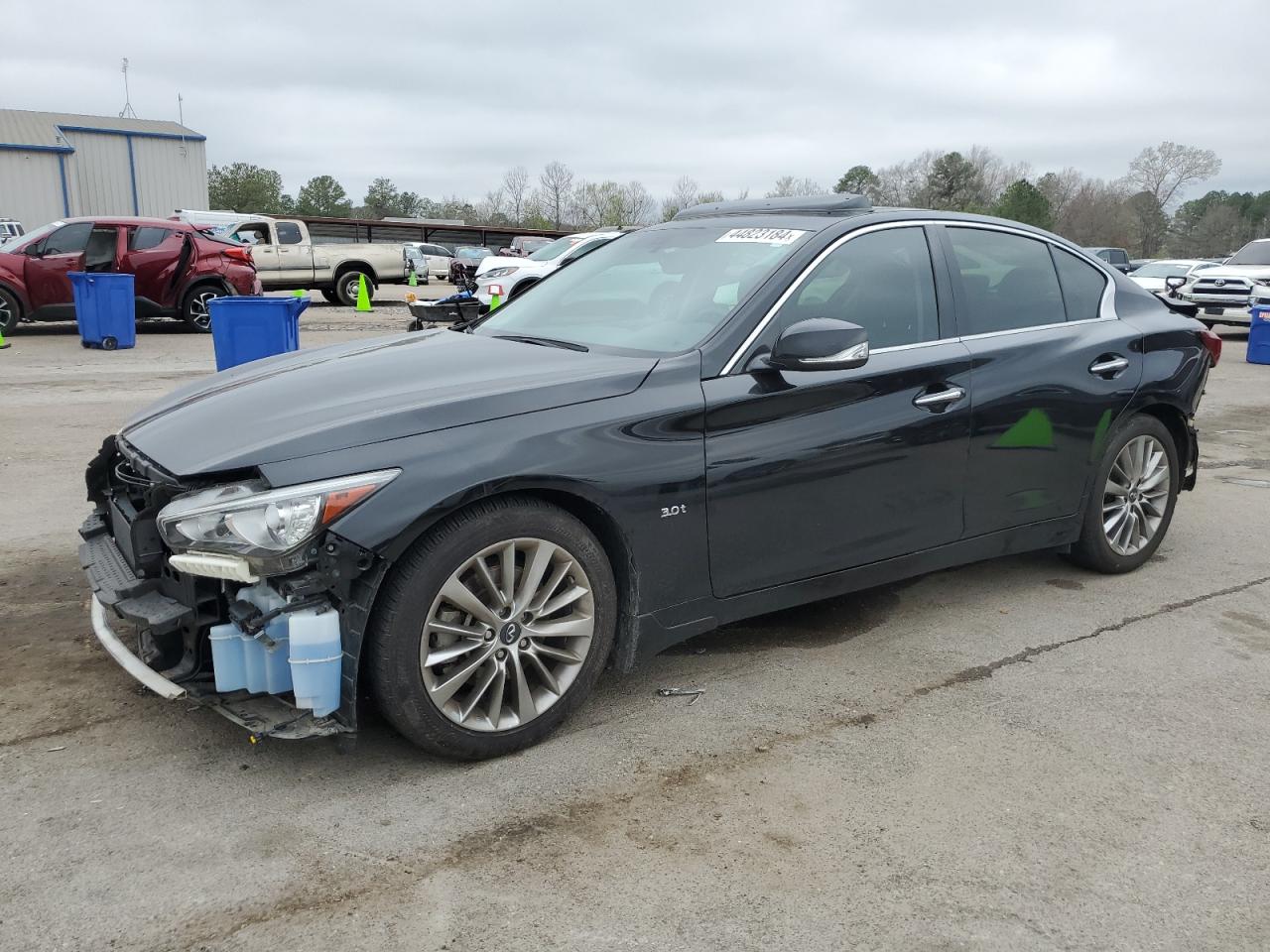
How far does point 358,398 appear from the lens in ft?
10.4

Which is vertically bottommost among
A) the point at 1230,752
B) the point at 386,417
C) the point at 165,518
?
the point at 1230,752

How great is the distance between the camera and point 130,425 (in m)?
3.56

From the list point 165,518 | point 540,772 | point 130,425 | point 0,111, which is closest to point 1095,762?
point 540,772

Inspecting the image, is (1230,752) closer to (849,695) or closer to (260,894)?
(849,695)

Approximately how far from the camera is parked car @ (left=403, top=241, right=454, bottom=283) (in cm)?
3775

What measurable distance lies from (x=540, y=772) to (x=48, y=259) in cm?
1486

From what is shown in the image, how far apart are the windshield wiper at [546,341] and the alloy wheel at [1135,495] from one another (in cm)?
261

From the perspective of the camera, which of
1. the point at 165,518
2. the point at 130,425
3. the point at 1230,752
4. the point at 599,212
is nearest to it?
the point at 165,518

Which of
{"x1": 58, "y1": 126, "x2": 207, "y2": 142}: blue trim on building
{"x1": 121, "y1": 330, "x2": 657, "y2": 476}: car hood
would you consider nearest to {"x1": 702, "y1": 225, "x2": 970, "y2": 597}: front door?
{"x1": 121, "y1": 330, "x2": 657, "y2": 476}: car hood

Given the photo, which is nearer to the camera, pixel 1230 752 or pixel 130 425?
pixel 1230 752

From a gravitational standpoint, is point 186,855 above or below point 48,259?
below

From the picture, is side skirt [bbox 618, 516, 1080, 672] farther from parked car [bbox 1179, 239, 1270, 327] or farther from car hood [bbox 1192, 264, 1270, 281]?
car hood [bbox 1192, 264, 1270, 281]

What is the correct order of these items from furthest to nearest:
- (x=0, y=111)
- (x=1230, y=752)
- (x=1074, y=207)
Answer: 1. (x=1074, y=207)
2. (x=0, y=111)
3. (x=1230, y=752)

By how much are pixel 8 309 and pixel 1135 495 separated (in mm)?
15156
